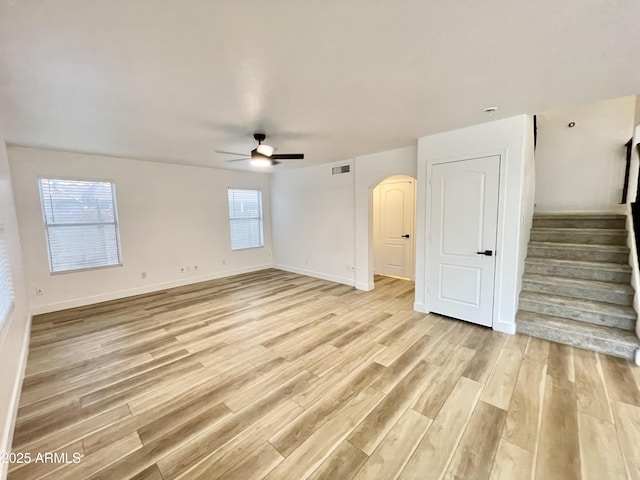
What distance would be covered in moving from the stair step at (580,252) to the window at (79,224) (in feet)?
23.1

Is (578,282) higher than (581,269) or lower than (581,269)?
lower

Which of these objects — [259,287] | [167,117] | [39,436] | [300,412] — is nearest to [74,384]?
[39,436]

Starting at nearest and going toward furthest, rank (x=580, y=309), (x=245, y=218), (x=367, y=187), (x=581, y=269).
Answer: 1. (x=580, y=309)
2. (x=581, y=269)
3. (x=367, y=187)
4. (x=245, y=218)

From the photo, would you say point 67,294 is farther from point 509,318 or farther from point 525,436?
point 509,318

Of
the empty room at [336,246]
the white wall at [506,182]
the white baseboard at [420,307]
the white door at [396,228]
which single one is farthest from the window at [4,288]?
the white door at [396,228]

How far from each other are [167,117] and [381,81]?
7.60 ft

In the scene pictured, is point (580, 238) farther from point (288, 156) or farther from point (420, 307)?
point (288, 156)

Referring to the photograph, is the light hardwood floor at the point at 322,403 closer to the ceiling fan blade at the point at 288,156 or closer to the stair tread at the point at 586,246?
the stair tread at the point at 586,246

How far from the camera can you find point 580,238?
3869mm

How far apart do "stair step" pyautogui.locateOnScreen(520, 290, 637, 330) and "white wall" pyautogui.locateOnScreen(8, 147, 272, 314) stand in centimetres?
575

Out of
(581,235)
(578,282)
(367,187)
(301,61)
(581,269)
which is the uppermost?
(301,61)

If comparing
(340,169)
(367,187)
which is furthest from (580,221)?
(340,169)

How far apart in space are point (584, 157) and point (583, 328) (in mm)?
3905

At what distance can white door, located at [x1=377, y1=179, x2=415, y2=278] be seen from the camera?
19.3 ft
